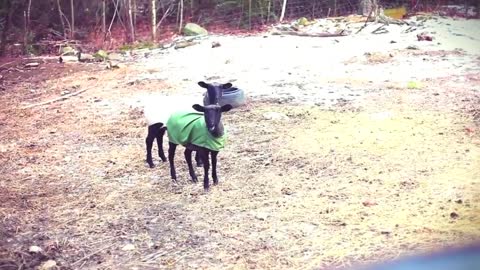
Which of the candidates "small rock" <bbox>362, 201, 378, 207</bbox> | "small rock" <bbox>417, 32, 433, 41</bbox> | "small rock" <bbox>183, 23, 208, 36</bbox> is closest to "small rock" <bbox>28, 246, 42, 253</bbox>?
"small rock" <bbox>362, 201, 378, 207</bbox>

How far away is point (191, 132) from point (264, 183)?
572mm

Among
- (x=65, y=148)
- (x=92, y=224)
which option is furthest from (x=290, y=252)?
(x=65, y=148)

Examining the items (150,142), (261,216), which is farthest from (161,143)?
(261,216)

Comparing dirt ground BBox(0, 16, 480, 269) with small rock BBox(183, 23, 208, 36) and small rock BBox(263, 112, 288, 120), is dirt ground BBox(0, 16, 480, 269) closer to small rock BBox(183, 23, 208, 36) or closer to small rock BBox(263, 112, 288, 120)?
small rock BBox(263, 112, 288, 120)

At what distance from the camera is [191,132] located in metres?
3.59

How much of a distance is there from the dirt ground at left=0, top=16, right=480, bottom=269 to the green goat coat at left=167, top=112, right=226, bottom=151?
315 mm

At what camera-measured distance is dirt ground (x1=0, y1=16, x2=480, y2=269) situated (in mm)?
2824

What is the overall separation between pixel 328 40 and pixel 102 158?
6.13m

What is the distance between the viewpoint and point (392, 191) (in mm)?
3398

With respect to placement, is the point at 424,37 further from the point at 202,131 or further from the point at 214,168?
the point at 202,131

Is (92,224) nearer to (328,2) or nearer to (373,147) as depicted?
(373,147)

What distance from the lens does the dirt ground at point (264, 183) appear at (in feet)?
9.27

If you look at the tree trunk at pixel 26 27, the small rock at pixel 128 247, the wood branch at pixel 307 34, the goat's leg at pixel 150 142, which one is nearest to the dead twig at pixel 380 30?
the wood branch at pixel 307 34

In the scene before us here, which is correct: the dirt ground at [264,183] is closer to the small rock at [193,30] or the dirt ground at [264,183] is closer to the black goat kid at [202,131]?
the black goat kid at [202,131]
